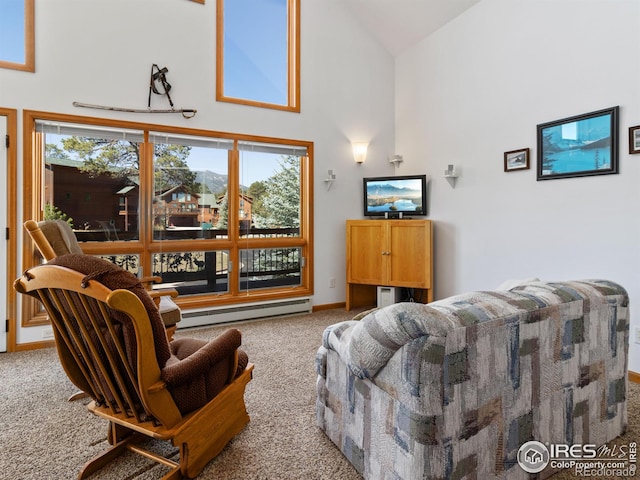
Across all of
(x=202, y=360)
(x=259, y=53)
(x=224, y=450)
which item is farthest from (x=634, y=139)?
(x=259, y=53)

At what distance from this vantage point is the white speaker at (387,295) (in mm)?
4375

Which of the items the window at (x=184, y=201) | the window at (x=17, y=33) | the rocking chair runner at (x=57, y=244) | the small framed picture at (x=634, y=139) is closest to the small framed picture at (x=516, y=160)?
the small framed picture at (x=634, y=139)

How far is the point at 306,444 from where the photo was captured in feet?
6.06

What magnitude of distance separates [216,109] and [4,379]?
304 centimetres

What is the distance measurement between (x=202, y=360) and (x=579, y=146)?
321cm

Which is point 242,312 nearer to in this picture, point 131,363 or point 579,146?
point 131,363

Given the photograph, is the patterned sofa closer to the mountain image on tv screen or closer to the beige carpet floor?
the beige carpet floor

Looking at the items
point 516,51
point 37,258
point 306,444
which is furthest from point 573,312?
point 37,258

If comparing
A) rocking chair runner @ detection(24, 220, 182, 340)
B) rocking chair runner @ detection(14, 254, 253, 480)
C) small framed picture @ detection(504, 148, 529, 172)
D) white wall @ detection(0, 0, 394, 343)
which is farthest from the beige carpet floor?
small framed picture @ detection(504, 148, 529, 172)

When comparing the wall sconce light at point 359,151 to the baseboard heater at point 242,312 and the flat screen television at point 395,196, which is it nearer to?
the flat screen television at point 395,196

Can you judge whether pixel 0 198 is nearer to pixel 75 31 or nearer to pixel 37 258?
pixel 37 258

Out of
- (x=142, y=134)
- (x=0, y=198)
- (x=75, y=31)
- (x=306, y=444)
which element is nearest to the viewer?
(x=306, y=444)

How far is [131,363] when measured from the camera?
130cm

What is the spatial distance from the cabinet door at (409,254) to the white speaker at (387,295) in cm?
11
